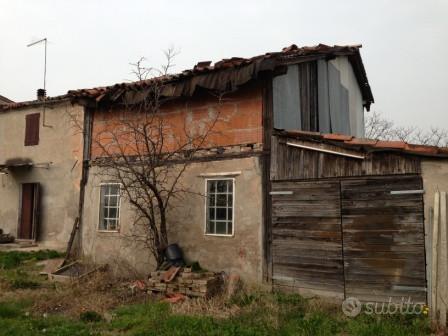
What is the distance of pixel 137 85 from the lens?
1018 cm

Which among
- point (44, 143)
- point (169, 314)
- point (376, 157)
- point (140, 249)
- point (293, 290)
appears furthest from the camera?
point (44, 143)

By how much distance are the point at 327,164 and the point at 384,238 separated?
173 centimetres

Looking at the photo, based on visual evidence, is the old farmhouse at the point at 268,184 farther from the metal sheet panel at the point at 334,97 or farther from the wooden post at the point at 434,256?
the wooden post at the point at 434,256

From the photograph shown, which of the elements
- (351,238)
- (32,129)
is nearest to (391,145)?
(351,238)

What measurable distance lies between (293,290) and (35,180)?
9.66m

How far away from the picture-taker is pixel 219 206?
30.1ft

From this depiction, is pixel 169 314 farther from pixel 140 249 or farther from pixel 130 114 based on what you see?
pixel 130 114

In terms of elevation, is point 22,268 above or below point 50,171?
below

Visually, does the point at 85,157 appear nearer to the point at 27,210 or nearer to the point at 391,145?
the point at 27,210

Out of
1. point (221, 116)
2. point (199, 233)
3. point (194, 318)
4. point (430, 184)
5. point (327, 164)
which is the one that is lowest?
point (194, 318)

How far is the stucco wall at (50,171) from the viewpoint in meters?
12.3

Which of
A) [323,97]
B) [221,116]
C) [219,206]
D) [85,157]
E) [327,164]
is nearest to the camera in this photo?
[327,164]

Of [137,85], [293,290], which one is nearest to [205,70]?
[137,85]

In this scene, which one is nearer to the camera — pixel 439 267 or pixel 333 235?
pixel 439 267
